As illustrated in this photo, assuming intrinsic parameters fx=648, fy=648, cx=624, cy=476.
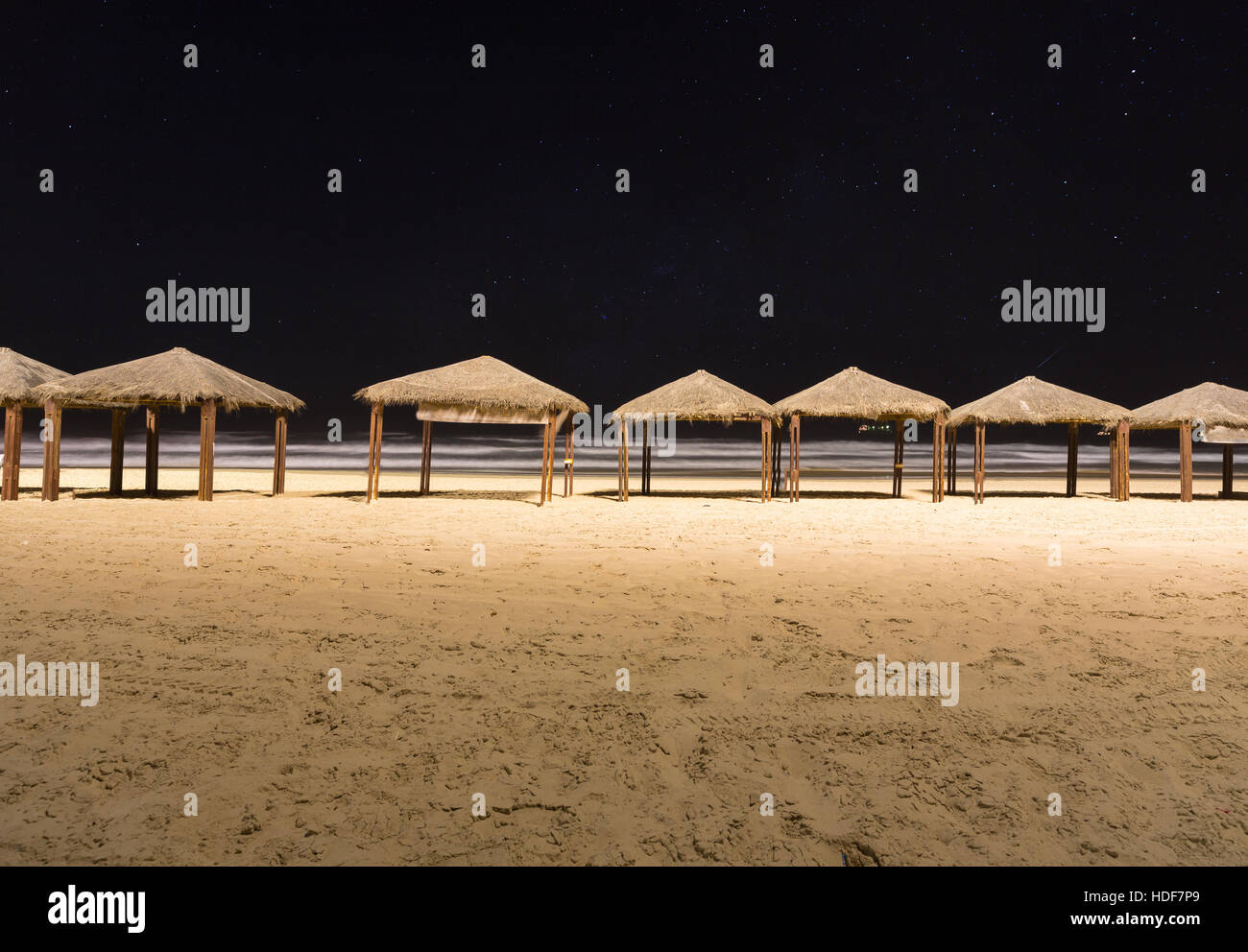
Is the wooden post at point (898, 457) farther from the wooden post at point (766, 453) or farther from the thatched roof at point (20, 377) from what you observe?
the thatched roof at point (20, 377)

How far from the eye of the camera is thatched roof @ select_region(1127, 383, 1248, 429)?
1816cm

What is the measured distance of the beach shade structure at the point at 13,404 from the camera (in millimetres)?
13742

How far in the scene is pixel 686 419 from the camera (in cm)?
1731

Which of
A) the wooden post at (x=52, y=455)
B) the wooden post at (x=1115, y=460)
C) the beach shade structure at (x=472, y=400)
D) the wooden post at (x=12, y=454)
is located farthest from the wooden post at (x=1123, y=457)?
the wooden post at (x=12, y=454)

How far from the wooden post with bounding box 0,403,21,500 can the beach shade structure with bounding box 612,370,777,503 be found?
519 inches

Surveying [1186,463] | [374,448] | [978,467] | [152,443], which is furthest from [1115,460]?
[152,443]

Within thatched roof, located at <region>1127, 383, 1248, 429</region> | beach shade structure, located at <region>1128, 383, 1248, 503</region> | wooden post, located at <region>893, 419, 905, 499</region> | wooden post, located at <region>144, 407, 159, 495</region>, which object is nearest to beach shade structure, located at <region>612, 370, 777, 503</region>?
wooden post, located at <region>893, 419, 905, 499</region>

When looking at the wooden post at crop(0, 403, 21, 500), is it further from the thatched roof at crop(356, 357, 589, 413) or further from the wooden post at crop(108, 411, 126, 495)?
the thatched roof at crop(356, 357, 589, 413)

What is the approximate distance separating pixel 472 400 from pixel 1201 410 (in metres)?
20.4

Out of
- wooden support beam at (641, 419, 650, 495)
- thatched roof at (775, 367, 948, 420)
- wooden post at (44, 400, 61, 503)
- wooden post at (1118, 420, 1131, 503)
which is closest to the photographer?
wooden post at (44, 400, 61, 503)

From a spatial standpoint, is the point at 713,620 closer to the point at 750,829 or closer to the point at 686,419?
the point at 750,829

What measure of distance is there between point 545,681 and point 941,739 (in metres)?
2.09

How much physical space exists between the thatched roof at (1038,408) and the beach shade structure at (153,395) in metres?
18.9

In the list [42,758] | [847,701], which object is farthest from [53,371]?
[847,701]
